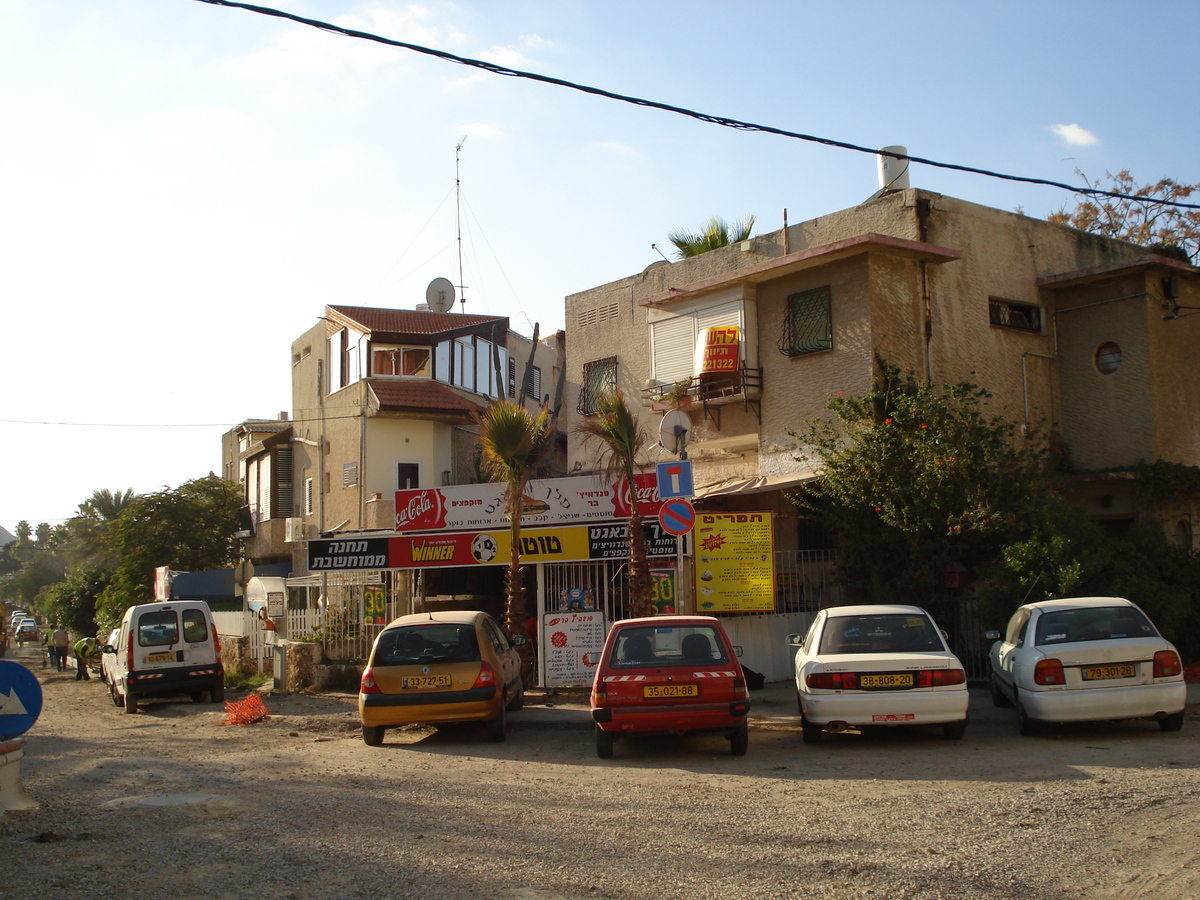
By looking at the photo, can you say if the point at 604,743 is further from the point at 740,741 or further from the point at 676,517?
the point at 676,517

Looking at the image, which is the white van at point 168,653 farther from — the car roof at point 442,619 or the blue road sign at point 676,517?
the blue road sign at point 676,517

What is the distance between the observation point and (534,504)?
16906 millimetres

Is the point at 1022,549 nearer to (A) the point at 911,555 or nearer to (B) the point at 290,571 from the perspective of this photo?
(A) the point at 911,555

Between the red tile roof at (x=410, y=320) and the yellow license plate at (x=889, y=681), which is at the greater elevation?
the red tile roof at (x=410, y=320)

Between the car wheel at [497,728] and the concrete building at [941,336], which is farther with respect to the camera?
the concrete building at [941,336]

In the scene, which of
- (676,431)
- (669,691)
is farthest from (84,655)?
(669,691)

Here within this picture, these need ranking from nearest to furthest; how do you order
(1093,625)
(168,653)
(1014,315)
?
(1093,625) → (168,653) → (1014,315)

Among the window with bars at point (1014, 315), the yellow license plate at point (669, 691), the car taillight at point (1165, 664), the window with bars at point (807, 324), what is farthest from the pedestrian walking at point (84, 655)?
the car taillight at point (1165, 664)

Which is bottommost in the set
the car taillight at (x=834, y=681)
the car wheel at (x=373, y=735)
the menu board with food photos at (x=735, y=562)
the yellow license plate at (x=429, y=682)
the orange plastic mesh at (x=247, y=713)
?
the orange plastic mesh at (x=247, y=713)

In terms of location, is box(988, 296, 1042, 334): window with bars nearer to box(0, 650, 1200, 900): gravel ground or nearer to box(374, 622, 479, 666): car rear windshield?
box(0, 650, 1200, 900): gravel ground

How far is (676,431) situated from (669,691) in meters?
6.21

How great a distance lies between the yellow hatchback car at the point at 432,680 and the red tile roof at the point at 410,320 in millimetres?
18731

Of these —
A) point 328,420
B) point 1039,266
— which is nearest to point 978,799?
point 1039,266

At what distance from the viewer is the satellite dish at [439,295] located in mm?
36125
